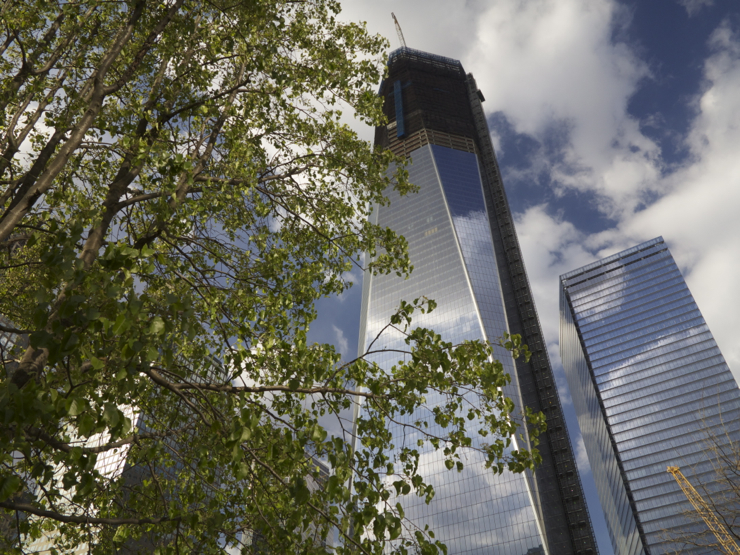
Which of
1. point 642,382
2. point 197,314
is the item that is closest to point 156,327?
point 197,314

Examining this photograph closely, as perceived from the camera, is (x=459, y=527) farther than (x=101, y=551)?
Yes

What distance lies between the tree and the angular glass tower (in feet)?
413

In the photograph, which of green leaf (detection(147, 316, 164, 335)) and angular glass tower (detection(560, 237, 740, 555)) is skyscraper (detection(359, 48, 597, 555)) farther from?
green leaf (detection(147, 316, 164, 335))

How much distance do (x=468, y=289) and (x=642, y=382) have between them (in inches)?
2660

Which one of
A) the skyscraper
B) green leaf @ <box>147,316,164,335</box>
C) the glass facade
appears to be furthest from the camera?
the glass facade

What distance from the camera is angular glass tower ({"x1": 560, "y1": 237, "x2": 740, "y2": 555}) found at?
118 m

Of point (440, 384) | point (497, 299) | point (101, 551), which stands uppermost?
point (497, 299)

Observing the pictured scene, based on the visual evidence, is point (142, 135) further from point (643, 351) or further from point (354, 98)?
point (643, 351)

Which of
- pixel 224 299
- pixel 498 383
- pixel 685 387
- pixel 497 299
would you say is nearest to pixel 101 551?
pixel 224 299

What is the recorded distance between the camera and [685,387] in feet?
419

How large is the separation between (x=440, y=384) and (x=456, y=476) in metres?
102

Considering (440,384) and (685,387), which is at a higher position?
(685,387)

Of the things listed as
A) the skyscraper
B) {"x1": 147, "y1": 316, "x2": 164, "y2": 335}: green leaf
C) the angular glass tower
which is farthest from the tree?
the angular glass tower

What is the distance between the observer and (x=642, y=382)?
136 metres
